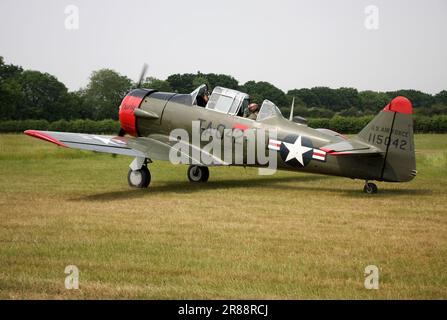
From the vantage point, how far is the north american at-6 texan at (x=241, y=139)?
10055 millimetres

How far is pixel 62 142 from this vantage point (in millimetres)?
10867

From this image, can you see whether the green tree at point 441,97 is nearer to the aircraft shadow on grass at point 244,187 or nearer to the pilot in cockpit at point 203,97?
the aircraft shadow on grass at point 244,187

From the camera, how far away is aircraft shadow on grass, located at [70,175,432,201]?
425 inches

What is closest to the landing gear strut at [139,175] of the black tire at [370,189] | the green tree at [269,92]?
the black tire at [370,189]

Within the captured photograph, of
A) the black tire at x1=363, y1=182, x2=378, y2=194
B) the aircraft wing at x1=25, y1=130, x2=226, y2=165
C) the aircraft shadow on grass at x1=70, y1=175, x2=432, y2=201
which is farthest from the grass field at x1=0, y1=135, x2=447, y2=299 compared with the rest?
the aircraft wing at x1=25, y1=130, x2=226, y2=165

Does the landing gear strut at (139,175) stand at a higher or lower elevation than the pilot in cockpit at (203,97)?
lower

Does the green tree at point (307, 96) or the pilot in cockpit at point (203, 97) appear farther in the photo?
the green tree at point (307, 96)

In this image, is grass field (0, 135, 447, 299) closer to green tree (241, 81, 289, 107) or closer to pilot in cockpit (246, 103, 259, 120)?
pilot in cockpit (246, 103, 259, 120)

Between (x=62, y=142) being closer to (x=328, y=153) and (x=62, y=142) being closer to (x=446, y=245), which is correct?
(x=328, y=153)

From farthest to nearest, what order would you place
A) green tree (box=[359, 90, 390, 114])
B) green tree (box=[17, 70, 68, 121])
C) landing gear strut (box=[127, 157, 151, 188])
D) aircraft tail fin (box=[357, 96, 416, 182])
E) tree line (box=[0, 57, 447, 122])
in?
1. green tree (box=[17, 70, 68, 121])
2. green tree (box=[359, 90, 390, 114])
3. tree line (box=[0, 57, 447, 122])
4. landing gear strut (box=[127, 157, 151, 188])
5. aircraft tail fin (box=[357, 96, 416, 182])

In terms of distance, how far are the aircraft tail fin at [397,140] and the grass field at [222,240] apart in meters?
0.61

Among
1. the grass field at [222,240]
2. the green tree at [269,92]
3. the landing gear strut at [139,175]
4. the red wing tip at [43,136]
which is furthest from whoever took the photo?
the green tree at [269,92]

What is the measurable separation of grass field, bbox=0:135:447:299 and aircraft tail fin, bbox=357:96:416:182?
61cm
